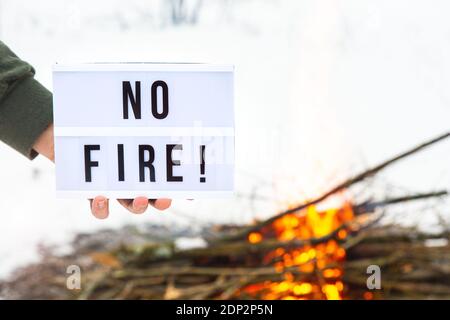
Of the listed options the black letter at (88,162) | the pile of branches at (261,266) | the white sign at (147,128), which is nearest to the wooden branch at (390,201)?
the pile of branches at (261,266)

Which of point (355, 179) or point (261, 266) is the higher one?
point (355, 179)

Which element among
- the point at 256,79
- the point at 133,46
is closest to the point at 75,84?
the point at 133,46

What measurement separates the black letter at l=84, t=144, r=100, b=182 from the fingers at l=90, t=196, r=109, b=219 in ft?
0.10

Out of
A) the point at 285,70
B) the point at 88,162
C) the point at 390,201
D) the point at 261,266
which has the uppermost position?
the point at 285,70

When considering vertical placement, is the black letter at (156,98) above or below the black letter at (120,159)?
above

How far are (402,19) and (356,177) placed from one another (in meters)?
0.34

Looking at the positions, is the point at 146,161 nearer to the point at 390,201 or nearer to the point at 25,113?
the point at 25,113

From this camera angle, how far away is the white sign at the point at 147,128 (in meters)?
0.83

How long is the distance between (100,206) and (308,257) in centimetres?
56

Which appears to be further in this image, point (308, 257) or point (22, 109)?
point (308, 257)

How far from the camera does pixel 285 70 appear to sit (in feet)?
4.02

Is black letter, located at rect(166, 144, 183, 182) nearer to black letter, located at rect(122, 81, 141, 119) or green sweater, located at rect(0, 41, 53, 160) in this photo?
black letter, located at rect(122, 81, 141, 119)

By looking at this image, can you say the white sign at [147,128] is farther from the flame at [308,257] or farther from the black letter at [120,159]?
the flame at [308,257]

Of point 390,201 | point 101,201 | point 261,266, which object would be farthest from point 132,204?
point 390,201
